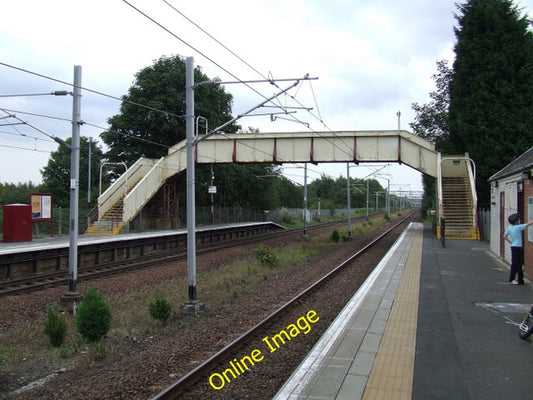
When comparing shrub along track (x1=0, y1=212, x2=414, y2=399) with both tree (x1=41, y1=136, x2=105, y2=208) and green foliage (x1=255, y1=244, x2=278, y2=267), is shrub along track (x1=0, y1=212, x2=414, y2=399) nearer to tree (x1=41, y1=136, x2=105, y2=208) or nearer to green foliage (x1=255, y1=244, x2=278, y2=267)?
green foliage (x1=255, y1=244, x2=278, y2=267)

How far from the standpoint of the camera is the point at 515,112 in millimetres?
32031

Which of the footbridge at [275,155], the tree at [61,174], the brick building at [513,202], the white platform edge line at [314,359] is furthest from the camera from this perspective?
the tree at [61,174]

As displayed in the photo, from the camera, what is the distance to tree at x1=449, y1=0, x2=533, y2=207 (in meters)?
31.9

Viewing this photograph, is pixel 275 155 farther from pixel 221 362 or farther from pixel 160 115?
pixel 221 362

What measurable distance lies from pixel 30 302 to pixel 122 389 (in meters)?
7.54

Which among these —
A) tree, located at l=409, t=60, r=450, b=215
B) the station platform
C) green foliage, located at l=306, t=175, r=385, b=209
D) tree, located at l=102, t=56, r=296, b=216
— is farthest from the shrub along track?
green foliage, located at l=306, t=175, r=385, b=209

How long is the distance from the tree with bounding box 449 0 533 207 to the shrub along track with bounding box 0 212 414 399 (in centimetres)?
2329

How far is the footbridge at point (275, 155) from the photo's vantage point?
3033cm

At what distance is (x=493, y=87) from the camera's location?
33.1m

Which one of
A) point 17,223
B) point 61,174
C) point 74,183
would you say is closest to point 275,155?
point 17,223

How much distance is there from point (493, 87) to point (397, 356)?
103ft

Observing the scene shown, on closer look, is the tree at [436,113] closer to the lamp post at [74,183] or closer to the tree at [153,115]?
the tree at [153,115]

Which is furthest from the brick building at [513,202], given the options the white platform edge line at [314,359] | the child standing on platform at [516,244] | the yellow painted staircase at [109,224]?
the yellow painted staircase at [109,224]

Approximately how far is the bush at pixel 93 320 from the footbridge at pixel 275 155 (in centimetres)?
2077
